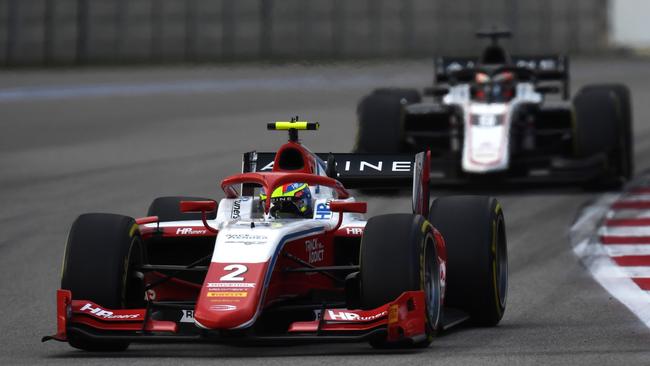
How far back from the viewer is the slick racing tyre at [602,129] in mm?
19672

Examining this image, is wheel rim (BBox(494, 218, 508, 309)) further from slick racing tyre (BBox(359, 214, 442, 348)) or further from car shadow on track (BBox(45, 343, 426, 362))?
car shadow on track (BBox(45, 343, 426, 362))

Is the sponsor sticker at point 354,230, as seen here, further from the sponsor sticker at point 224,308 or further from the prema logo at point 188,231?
the sponsor sticker at point 224,308

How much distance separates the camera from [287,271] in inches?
386

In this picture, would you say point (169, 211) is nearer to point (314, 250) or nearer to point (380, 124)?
point (314, 250)

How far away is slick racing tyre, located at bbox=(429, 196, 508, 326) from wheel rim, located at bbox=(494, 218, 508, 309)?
21 centimetres

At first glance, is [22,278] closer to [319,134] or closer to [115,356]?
[115,356]

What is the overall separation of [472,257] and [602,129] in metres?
9.50

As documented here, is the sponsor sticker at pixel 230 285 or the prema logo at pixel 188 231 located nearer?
the sponsor sticker at pixel 230 285

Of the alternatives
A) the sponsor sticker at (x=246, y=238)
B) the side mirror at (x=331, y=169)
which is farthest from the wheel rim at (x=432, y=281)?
the side mirror at (x=331, y=169)

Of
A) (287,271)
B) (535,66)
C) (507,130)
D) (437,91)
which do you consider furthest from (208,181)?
(287,271)

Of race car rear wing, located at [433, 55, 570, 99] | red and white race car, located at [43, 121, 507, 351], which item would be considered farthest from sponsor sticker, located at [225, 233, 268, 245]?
race car rear wing, located at [433, 55, 570, 99]

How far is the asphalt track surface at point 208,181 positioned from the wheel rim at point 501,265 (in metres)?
0.19

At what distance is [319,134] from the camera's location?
26109 millimetres

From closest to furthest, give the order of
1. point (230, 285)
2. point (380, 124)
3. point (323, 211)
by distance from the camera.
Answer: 1. point (230, 285)
2. point (323, 211)
3. point (380, 124)
